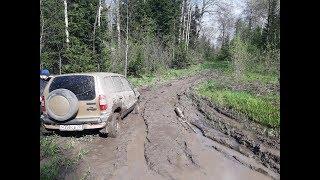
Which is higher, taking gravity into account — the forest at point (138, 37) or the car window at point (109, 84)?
the forest at point (138, 37)

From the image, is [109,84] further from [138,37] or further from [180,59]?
[180,59]

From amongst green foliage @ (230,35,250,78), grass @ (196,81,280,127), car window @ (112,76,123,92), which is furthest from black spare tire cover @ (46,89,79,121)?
green foliage @ (230,35,250,78)

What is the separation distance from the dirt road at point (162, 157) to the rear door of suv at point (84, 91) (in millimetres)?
832

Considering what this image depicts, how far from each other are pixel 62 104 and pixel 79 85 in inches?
27.0

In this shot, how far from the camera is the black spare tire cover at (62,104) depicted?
7.16 m

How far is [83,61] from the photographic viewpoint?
18562 millimetres

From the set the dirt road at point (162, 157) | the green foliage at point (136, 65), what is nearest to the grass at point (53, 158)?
the dirt road at point (162, 157)

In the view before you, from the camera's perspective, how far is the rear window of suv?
760 cm

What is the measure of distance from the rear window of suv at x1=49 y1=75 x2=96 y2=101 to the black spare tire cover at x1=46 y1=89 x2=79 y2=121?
0.34 meters

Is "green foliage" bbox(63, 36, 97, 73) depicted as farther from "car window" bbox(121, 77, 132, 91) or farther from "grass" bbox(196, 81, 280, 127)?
"car window" bbox(121, 77, 132, 91)

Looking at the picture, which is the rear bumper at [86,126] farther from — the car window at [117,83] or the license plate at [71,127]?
the car window at [117,83]
